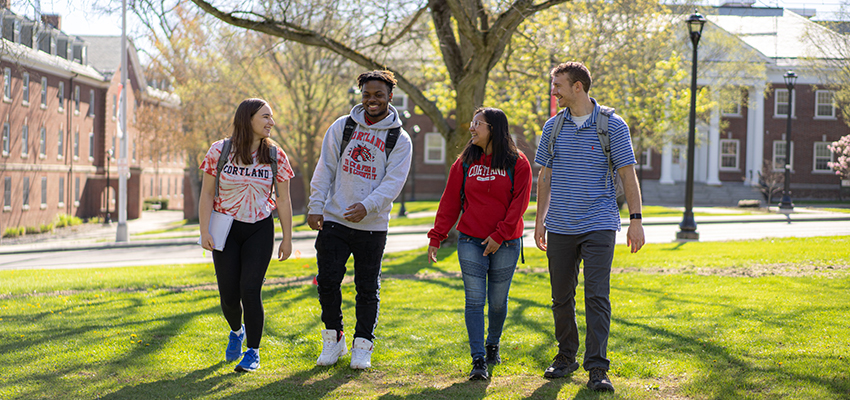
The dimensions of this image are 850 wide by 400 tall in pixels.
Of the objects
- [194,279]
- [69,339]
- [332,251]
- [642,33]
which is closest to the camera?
[332,251]

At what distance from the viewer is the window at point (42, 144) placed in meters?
39.0

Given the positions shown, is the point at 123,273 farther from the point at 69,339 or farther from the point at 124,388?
the point at 124,388

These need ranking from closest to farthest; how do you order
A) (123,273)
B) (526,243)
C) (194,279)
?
(194,279) < (123,273) < (526,243)

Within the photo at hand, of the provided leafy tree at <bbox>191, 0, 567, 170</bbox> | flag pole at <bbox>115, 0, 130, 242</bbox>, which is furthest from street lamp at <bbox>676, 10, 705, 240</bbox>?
flag pole at <bbox>115, 0, 130, 242</bbox>

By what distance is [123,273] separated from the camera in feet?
42.0

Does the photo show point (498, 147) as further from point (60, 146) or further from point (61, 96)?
point (60, 146)

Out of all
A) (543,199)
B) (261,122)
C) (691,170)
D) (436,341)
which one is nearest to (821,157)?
(691,170)

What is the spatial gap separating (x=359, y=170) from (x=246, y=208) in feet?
2.65

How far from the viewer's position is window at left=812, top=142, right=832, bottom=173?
4472cm

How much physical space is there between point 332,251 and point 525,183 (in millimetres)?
1382

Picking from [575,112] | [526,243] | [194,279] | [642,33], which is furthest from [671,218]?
[575,112]

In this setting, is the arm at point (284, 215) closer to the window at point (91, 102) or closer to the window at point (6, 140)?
the window at point (6, 140)

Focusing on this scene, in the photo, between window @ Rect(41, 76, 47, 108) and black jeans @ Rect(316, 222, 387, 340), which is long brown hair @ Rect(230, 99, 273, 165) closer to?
black jeans @ Rect(316, 222, 387, 340)

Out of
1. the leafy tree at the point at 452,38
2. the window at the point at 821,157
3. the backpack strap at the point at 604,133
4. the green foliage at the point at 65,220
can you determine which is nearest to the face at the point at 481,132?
the backpack strap at the point at 604,133
